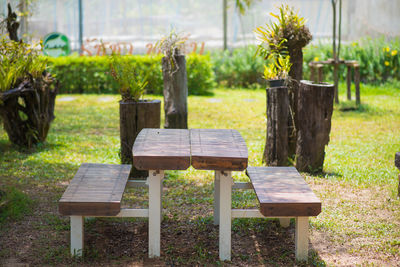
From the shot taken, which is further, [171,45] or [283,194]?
[171,45]

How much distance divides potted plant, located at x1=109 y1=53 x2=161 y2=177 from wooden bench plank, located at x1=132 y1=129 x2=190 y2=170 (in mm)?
1350

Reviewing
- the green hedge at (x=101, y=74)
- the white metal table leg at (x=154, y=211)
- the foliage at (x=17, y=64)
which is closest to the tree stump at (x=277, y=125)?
the white metal table leg at (x=154, y=211)

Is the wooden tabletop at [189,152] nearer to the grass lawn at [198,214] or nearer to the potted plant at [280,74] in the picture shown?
the grass lawn at [198,214]

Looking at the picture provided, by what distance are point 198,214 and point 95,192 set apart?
125cm

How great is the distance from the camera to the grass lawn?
141 inches

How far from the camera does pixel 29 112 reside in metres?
6.57

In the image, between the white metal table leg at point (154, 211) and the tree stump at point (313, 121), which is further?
the tree stump at point (313, 121)

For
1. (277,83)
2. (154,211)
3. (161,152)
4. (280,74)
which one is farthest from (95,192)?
(280,74)

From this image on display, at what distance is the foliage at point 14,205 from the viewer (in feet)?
14.0

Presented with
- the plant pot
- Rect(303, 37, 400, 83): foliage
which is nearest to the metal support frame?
the plant pot

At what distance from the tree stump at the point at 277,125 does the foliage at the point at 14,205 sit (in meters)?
2.64

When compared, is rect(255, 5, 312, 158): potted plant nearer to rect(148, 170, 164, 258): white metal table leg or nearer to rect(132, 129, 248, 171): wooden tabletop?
rect(132, 129, 248, 171): wooden tabletop

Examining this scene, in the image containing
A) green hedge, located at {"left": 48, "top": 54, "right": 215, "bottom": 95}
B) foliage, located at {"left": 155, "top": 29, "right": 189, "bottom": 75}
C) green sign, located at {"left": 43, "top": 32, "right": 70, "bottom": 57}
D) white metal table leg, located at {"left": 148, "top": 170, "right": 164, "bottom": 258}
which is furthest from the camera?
green sign, located at {"left": 43, "top": 32, "right": 70, "bottom": 57}

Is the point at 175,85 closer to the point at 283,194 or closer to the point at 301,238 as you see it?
the point at 283,194
